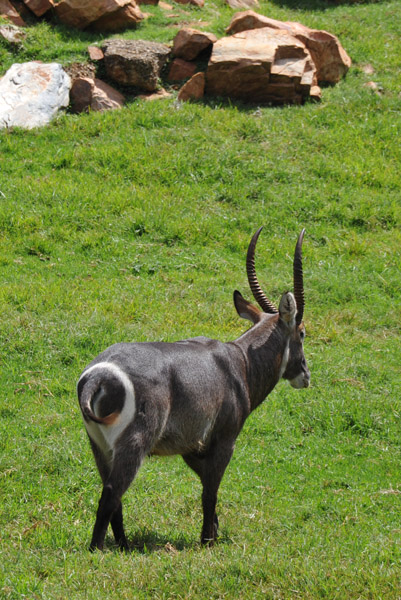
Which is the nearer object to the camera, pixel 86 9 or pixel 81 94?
pixel 81 94

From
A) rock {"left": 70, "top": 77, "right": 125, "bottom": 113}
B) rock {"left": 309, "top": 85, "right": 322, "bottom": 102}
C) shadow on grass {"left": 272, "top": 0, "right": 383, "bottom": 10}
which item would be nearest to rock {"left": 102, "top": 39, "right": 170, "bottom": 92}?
rock {"left": 70, "top": 77, "right": 125, "bottom": 113}

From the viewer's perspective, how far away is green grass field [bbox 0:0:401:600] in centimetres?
454

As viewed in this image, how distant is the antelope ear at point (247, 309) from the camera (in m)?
5.98

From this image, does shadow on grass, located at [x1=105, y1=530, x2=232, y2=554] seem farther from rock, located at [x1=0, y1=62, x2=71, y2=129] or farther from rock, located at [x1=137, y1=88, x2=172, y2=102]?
rock, located at [x1=137, y1=88, x2=172, y2=102]

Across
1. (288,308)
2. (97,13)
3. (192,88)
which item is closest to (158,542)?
(288,308)

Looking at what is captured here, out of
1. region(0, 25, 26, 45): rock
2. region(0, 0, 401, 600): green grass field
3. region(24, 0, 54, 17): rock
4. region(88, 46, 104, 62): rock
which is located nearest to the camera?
region(0, 0, 401, 600): green grass field

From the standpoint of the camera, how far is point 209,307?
9.16 m

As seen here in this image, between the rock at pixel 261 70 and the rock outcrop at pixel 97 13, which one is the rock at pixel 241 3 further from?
the rock at pixel 261 70

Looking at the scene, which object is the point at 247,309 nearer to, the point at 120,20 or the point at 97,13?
the point at 97,13

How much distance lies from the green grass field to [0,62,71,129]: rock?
27 cm

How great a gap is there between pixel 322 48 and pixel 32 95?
17.9 feet

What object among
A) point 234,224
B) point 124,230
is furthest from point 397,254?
point 124,230

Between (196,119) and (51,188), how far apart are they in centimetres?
308

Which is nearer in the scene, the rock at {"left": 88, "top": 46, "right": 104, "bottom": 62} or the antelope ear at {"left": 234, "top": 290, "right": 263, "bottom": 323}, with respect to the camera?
the antelope ear at {"left": 234, "top": 290, "right": 263, "bottom": 323}
